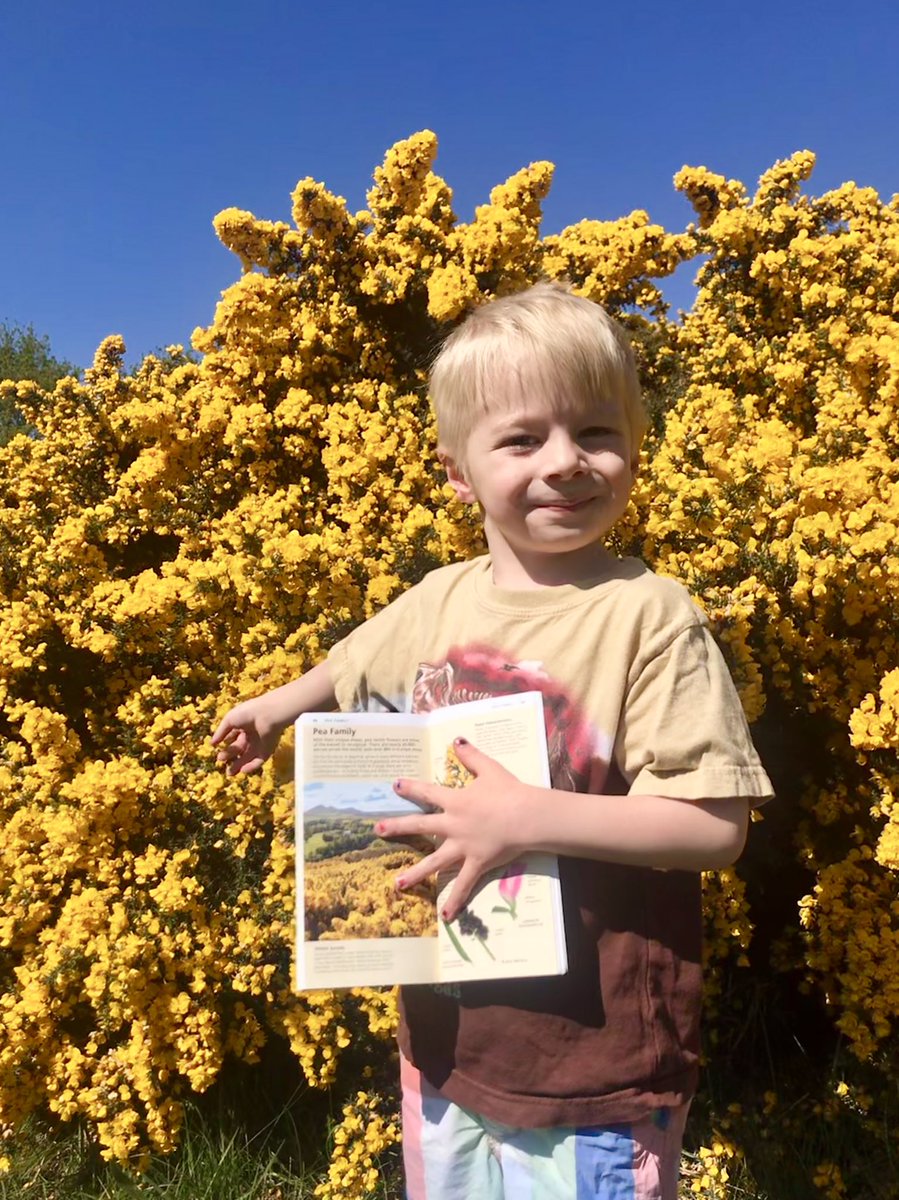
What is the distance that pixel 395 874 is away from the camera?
117 centimetres

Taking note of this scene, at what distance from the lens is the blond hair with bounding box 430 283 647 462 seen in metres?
1.19

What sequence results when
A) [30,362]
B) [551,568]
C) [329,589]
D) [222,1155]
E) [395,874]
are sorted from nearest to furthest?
[395,874] < [551,568] < [222,1155] < [329,589] < [30,362]

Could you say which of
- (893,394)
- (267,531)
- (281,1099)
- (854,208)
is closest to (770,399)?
(893,394)

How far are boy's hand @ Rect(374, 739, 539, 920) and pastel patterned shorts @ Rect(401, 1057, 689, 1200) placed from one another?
37 cm

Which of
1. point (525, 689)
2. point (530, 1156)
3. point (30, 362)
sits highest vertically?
point (30, 362)

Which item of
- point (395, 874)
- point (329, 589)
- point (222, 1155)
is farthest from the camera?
point (329, 589)

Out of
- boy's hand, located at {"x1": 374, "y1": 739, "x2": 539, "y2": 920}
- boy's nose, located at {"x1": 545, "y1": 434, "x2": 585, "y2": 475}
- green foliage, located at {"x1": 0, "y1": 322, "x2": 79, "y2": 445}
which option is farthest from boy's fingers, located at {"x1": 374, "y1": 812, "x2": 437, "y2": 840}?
green foliage, located at {"x1": 0, "y1": 322, "x2": 79, "y2": 445}

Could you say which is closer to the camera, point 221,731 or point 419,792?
point 419,792

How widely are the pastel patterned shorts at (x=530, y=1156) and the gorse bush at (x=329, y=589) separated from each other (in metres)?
0.77

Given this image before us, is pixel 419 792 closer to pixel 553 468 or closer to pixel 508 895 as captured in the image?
pixel 508 895

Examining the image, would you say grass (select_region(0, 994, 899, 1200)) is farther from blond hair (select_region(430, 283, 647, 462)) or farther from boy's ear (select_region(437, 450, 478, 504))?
blond hair (select_region(430, 283, 647, 462))

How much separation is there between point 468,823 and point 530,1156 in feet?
1.69

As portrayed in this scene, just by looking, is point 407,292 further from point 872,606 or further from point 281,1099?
point 281,1099

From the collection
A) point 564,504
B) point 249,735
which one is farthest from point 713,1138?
point 564,504
